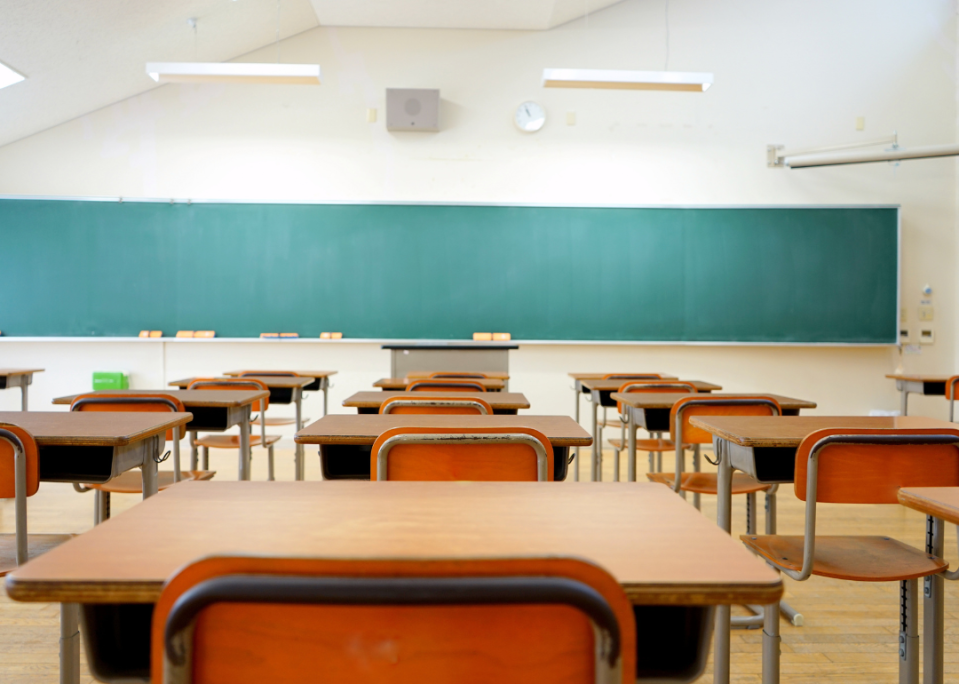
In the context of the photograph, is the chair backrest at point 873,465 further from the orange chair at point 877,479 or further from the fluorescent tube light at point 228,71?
the fluorescent tube light at point 228,71

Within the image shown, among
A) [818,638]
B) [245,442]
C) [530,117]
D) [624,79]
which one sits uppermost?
[530,117]

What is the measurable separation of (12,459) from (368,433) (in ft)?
2.99

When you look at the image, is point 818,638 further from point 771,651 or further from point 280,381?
point 280,381

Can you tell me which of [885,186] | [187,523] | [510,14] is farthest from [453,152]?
[187,523]

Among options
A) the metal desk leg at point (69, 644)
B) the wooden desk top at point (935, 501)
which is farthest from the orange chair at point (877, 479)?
the metal desk leg at point (69, 644)

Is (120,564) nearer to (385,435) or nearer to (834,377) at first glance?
(385,435)

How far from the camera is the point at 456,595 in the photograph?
0.61 metres

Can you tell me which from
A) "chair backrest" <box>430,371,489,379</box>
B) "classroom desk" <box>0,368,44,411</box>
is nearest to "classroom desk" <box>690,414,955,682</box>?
"chair backrest" <box>430,371,489,379</box>

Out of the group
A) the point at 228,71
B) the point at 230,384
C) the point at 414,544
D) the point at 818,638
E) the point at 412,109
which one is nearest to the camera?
the point at 414,544

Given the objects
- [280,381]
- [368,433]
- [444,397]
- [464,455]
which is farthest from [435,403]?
[280,381]

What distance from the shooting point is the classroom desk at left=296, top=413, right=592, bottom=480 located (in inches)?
72.8

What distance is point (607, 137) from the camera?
613 cm

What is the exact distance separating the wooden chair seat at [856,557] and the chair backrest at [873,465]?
0.18m

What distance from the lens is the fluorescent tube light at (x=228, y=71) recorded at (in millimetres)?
4414
